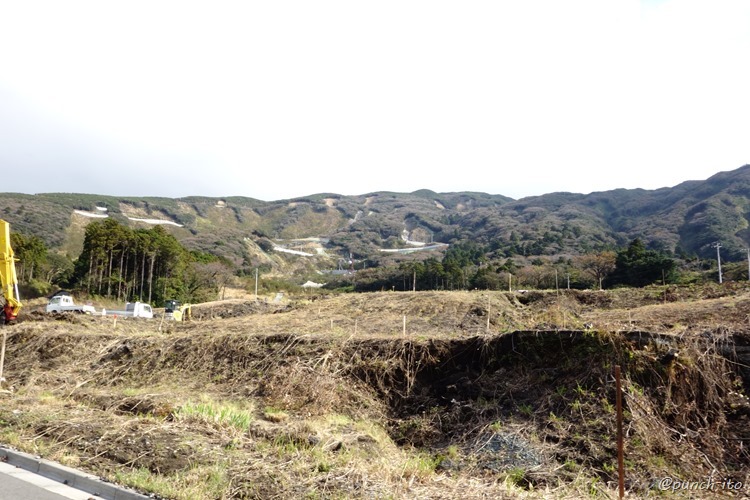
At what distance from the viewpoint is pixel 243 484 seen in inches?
192

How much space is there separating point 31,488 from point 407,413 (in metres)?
5.40

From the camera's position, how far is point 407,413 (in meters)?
8.81

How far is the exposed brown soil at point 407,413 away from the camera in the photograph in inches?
217

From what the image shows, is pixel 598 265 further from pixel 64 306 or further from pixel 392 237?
pixel 392 237

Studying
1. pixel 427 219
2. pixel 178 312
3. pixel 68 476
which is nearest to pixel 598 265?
pixel 178 312

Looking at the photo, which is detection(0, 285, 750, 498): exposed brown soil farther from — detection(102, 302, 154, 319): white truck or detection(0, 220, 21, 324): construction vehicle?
detection(102, 302, 154, 319): white truck

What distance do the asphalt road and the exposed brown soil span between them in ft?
1.18

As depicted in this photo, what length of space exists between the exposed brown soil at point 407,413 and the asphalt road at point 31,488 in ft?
1.18

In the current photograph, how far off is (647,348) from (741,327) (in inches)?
74.1

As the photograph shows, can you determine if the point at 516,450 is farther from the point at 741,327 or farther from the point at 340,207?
the point at 340,207

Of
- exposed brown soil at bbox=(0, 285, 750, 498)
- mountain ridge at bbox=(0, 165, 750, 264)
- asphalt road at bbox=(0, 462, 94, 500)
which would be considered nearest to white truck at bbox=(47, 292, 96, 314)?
exposed brown soil at bbox=(0, 285, 750, 498)

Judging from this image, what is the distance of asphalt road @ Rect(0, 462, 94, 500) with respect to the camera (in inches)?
190

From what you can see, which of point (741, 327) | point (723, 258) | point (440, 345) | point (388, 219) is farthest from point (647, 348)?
point (388, 219)

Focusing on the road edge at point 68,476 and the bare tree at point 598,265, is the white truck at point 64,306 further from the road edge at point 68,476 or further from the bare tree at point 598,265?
the bare tree at point 598,265
